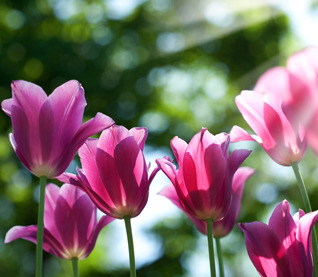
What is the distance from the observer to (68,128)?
0.40 m

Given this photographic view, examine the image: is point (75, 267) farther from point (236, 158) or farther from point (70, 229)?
point (236, 158)

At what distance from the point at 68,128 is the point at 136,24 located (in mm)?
6431

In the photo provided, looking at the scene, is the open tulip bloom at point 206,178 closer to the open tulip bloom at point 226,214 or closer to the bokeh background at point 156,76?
the open tulip bloom at point 226,214

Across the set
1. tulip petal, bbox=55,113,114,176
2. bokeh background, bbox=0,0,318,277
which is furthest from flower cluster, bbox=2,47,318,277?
bokeh background, bbox=0,0,318,277

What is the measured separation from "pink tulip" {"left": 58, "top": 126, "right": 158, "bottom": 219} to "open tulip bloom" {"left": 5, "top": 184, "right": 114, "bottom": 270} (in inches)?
2.1

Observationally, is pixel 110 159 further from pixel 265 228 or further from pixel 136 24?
pixel 136 24

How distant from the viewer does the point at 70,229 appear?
0.45 m

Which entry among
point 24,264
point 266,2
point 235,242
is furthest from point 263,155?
point 24,264

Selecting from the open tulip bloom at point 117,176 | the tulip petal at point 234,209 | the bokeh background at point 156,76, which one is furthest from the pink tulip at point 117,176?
the bokeh background at point 156,76

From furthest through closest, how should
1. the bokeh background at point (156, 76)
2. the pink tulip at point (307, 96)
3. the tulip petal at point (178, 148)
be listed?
the bokeh background at point (156, 76) < the tulip petal at point (178, 148) < the pink tulip at point (307, 96)

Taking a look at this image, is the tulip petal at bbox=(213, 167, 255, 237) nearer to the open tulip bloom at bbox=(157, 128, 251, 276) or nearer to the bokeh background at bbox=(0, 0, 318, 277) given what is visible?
the open tulip bloom at bbox=(157, 128, 251, 276)

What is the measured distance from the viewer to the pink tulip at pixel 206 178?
39cm

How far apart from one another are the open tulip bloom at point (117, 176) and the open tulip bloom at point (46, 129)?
0.8 inches

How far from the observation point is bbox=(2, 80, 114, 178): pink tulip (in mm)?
389
